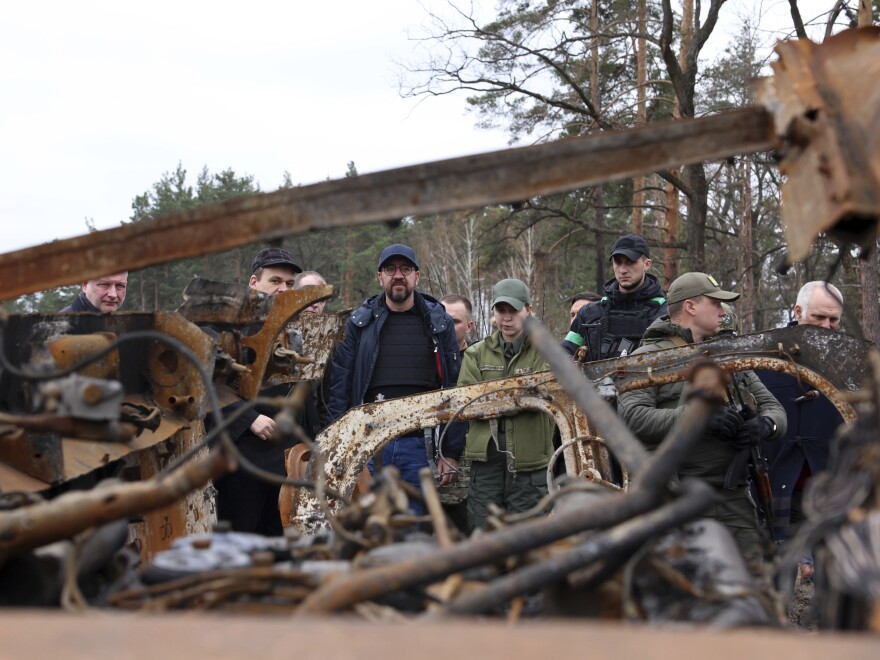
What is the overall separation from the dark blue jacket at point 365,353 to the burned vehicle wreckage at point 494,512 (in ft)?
9.75

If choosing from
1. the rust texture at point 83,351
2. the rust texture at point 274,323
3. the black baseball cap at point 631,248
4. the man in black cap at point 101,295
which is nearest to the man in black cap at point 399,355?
the black baseball cap at point 631,248

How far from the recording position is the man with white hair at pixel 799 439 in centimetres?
559

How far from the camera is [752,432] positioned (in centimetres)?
477

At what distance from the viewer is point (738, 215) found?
27.3 metres

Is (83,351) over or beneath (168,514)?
over

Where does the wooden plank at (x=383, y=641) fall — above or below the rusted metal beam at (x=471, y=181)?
below

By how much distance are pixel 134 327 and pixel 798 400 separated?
389cm

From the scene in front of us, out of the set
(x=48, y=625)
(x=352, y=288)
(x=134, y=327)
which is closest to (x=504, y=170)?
(x=48, y=625)

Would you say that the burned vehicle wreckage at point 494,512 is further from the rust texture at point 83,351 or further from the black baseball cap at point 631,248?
the black baseball cap at point 631,248

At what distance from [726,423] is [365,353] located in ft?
8.11

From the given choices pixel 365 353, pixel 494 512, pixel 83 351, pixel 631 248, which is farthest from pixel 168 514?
pixel 631 248

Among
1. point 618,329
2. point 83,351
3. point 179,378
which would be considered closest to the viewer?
point 83,351

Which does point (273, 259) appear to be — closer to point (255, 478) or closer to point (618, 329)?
point (255, 478)

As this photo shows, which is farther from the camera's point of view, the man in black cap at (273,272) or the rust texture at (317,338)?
the man in black cap at (273,272)
